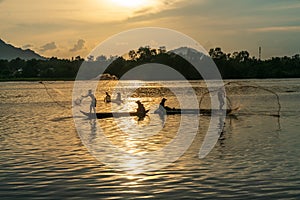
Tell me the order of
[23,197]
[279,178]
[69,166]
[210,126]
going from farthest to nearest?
[210,126] < [69,166] < [279,178] < [23,197]

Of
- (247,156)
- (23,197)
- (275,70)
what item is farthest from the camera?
(275,70)

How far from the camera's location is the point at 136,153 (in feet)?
69.5

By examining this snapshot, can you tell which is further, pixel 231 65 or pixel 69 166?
pixel 231 65

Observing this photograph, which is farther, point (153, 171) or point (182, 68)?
point (182, 68)

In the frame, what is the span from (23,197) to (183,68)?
174 m

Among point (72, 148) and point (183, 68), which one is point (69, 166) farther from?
point (183, 68)

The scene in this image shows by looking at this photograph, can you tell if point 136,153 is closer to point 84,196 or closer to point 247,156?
point 247,156

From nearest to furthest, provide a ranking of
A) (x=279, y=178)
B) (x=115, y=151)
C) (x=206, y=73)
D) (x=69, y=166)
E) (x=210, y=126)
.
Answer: (x=279, y=178) → (x=69, y=166) → (x=115, y=151) → (x=210, y=126) → (x=206, y=73)

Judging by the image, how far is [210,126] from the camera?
105ft

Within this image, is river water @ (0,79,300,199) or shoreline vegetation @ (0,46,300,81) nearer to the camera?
river water @ (0,79,300,199)

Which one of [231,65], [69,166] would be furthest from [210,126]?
[231,65]

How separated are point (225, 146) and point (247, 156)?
309 cm

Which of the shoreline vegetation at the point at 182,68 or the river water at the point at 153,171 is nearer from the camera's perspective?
the river water at the point at 153,171

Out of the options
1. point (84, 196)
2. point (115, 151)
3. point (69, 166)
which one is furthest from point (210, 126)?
point (84, 196)
